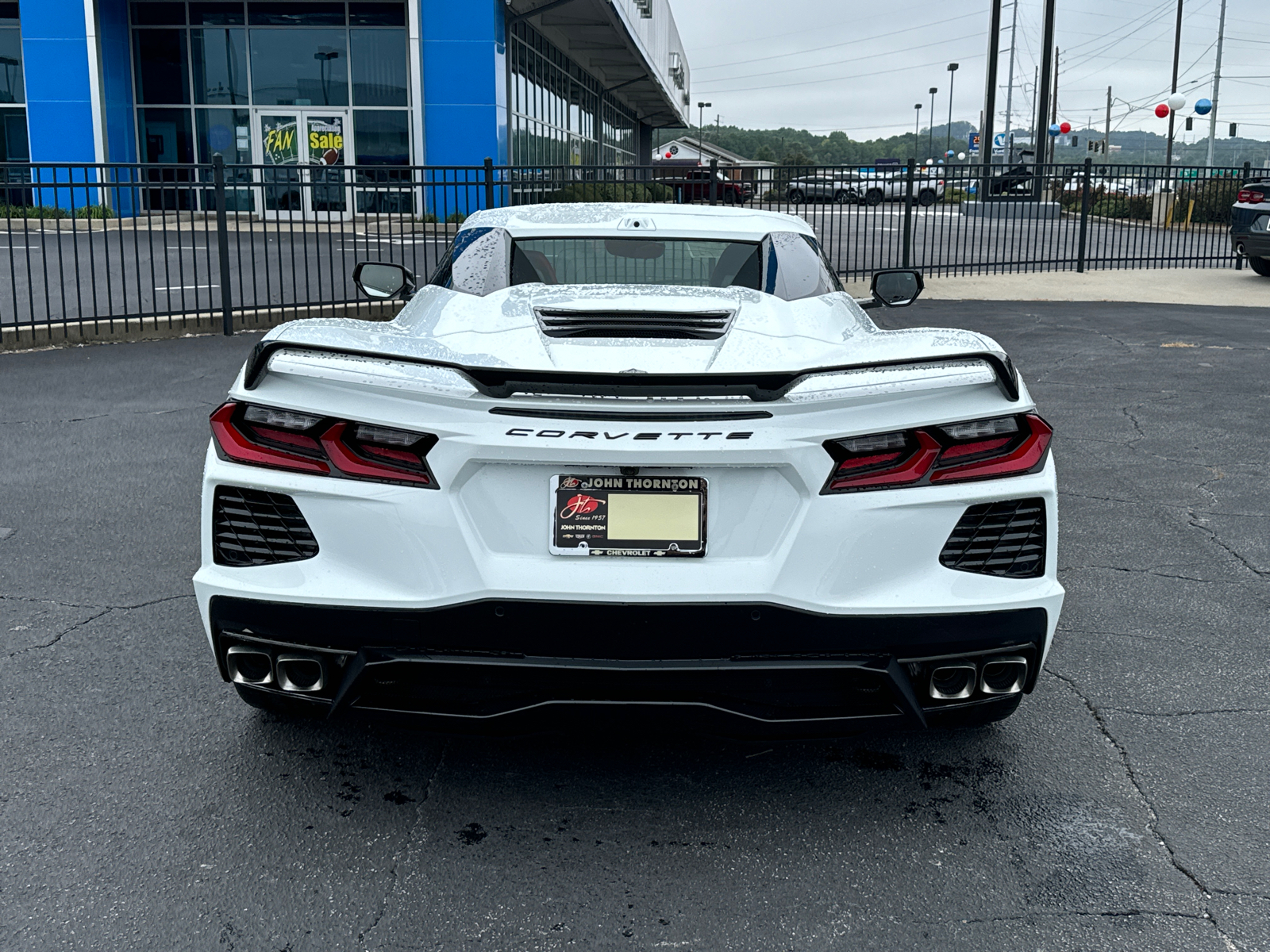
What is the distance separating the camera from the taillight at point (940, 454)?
2.90 meters

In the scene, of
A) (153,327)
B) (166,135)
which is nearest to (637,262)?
(153,327)

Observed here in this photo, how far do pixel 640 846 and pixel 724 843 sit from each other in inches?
8.0

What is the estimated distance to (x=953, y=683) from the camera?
308 cm

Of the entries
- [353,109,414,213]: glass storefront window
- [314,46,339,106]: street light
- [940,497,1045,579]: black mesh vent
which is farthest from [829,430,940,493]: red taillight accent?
[314,46,339,106]: street light

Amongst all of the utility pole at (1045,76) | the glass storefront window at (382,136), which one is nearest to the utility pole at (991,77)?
the utility pole at (1045,76)

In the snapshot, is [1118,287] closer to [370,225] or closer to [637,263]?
[370,225]

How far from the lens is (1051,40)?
3259 cm

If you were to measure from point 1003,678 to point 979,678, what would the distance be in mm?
75

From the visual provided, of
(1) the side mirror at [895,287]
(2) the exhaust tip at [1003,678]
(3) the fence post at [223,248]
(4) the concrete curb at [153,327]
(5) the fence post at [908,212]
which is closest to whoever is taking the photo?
(2) the exhaust tip at [1003,678]

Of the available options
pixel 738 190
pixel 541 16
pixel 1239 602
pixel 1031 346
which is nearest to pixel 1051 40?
pixel 541 16

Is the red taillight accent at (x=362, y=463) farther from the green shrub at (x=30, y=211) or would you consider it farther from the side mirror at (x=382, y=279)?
the green shrub at (x=30, y=211)

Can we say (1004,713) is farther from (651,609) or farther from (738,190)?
(738,190)

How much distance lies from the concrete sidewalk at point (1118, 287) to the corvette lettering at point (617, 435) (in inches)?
586

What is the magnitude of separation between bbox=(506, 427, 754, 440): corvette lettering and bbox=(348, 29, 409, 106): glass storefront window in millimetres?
30167
